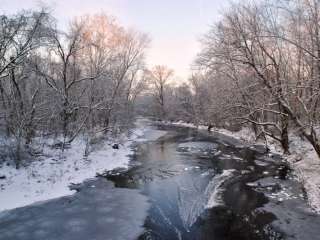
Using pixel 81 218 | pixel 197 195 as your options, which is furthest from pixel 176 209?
pixel 81 218

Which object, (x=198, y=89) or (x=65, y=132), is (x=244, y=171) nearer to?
(x=65, y=132)

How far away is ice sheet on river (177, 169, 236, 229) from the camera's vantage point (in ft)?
30.4

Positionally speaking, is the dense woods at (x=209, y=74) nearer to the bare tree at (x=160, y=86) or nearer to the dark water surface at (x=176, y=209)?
the dark water surface at (x=176, y=209)

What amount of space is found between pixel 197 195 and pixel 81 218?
14.6ft

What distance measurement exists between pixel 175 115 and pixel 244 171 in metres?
47.9

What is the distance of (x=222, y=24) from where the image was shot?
17797 millimetres

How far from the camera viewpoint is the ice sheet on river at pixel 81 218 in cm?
797

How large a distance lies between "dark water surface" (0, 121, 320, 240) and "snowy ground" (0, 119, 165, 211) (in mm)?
776

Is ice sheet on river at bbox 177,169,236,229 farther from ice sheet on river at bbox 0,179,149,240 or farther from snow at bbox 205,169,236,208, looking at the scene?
ice sheet on river at bbox 0,179,149,240

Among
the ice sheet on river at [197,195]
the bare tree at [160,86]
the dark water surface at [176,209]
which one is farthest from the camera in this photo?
the bare tree at [160,86]

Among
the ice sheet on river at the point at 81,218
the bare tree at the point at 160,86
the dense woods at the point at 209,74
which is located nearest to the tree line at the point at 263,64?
the dense woods at the point at 209,74

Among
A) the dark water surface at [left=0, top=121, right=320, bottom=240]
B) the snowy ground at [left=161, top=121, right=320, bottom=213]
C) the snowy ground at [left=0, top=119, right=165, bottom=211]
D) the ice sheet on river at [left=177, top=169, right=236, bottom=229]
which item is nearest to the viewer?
the dark water surface at [left=0, top=121, right=320, bottom=240]

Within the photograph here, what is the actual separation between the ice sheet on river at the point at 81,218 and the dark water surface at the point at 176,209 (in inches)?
1.0

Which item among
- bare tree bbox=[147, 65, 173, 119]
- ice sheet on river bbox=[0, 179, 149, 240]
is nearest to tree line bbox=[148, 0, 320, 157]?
ice sheet on river bbox=[0, 179, 149, 240]
